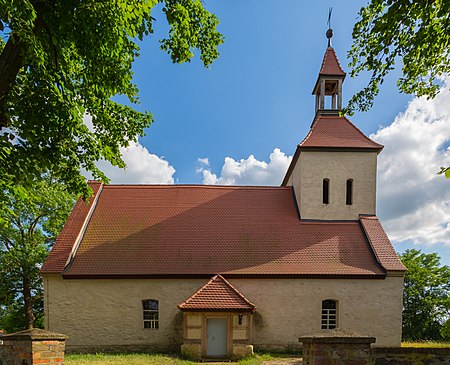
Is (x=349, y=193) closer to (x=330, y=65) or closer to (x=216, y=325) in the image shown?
(x=330, y=65)

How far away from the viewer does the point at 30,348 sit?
4789mm

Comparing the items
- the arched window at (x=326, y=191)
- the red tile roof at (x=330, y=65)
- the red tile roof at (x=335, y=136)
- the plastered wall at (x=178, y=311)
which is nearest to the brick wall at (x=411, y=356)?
the plastered wall at (x=178, y=311)

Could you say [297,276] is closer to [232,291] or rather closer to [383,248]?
[232,291]

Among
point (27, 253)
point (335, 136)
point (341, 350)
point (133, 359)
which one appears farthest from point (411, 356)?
point (27, 253)

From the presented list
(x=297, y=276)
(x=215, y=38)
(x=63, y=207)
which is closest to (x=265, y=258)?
(x=297, y=276)

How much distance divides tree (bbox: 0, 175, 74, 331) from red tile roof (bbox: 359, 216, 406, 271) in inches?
678

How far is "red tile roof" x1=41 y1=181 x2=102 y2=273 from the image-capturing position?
41.0ft

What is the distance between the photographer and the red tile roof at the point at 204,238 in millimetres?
12820

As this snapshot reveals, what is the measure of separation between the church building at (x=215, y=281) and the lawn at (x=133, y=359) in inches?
22.3

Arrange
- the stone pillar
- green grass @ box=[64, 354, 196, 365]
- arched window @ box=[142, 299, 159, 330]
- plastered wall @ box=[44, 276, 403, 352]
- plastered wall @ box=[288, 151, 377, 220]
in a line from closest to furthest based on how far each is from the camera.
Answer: the stone pillar
green grass @ box=[64, 354, 196, 365]
plastered wall @ box=[44, 276, 403, 352]
arched window @ box=[142, 299, 159, 330]
plastered wall @ box=[288, 151, 377, 220]

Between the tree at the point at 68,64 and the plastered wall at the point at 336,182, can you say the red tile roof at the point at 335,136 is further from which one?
the tree at the point at 68,64

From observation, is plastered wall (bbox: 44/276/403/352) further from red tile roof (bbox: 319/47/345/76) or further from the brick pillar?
red tile roof (bbox: 319/47/345/76)

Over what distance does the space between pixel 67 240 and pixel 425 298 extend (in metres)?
26.5

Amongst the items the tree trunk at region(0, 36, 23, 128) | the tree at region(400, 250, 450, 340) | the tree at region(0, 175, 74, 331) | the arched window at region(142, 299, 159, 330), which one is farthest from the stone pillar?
the tree at region(400, 250, 450, 340)
